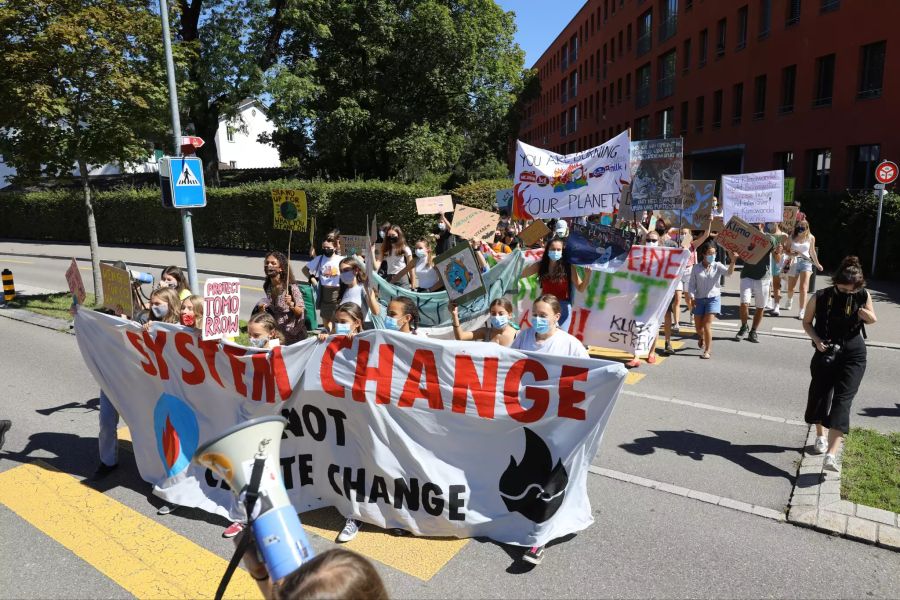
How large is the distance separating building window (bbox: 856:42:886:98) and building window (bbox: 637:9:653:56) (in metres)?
18.6

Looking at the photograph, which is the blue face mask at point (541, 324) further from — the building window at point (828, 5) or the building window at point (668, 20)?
the building window at point (668, 20)

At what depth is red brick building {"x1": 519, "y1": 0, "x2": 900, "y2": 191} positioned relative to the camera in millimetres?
22078

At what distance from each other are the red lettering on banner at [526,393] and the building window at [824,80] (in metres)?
25.8

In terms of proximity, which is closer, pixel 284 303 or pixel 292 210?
pixel 284 303

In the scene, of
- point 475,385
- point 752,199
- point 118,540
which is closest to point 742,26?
point 752,199

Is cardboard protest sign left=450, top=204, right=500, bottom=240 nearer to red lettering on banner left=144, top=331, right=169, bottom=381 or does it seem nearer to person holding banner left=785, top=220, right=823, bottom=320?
red lettering on banner left=144, top=331, right=169, bottom=381

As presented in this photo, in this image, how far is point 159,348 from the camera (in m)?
4.91

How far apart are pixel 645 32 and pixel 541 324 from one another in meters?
42.1

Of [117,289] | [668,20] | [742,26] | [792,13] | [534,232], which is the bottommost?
[117,289]

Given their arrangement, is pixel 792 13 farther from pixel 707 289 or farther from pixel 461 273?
pixel 461 273

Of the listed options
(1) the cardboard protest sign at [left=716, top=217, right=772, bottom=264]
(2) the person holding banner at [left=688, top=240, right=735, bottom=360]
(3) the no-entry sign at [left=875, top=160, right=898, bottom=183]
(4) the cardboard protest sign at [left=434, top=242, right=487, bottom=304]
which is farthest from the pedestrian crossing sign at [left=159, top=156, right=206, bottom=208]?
(3) the no-entry sign at [left=875, top=160, right=898, bottom=183]

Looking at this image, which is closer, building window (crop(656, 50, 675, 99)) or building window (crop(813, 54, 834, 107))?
building window (crop(813, 54, 834, 107))

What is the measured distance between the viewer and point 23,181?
12398 millimetres

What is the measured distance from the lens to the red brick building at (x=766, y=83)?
72.4 ft
